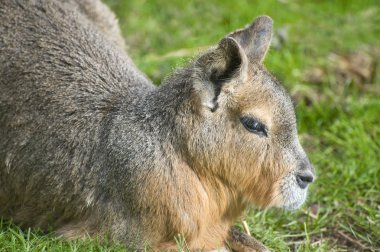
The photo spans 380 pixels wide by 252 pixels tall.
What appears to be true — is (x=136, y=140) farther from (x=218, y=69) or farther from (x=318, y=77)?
(x=318, y=77)

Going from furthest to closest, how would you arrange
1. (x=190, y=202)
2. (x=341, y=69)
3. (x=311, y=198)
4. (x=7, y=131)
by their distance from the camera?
(x=341, y=69), (x=311, y=198), (x=7, y=131), (x=190, y=202)

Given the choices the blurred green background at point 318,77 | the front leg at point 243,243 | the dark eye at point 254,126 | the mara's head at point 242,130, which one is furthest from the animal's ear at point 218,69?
the front leg at point 243,243

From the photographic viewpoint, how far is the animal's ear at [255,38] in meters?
5.16

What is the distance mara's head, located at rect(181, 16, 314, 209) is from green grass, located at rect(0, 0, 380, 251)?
54 cm

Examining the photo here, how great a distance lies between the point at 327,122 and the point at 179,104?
2838mm

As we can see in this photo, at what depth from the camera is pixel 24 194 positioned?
527cm

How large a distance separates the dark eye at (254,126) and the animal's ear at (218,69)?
0.20 m

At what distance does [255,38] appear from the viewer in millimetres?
5203

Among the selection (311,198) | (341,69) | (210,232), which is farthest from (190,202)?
(341,69)

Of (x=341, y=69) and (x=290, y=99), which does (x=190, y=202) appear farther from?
(x=341, y=69)

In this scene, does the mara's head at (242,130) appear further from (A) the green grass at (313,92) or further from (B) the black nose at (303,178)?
(A) the green grass at (313,92)

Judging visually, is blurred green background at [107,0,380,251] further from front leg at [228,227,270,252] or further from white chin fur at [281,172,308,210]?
white chin fur at [281,172,308,210]

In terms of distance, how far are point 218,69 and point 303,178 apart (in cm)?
89

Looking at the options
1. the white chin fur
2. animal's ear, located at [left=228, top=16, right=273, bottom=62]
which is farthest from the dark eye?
animal's ear, located at [left=228, top=16, right=273, bottom=62]
